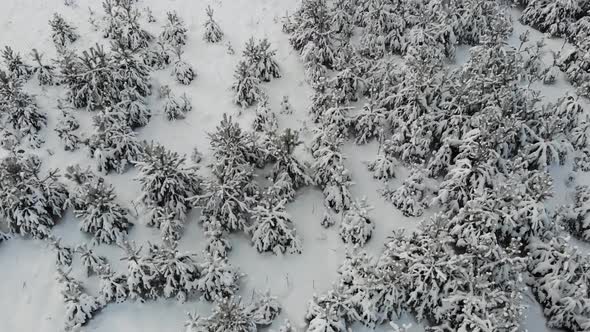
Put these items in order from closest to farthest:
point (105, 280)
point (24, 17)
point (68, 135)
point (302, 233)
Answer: point (105, 280) < point (302, 233) < point (68, 135) < point (24, 17)

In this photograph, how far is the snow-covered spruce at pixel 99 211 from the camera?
32.6 ft

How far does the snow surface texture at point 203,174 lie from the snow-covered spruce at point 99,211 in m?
0.28

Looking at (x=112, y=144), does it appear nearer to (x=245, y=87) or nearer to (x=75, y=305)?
(x=245, y=87)

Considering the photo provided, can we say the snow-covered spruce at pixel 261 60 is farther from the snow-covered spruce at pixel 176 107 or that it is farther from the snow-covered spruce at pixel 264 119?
the snow-covered spruce at pixel 176 107

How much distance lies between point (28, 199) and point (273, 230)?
566cm

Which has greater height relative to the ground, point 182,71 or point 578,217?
point 182,71

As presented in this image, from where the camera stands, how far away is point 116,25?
47.1 feet

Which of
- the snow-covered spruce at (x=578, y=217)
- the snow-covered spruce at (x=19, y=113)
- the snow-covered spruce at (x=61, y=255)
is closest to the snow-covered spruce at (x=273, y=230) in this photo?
the snow-covered spruce at (x=61, y=255)

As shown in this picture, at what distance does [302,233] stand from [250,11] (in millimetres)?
9233

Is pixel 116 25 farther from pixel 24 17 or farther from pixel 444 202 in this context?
pixel 444 202

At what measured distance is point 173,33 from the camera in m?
14.6

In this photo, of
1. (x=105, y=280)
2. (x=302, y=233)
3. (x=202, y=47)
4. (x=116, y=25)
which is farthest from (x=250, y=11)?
(x=105, y=280)

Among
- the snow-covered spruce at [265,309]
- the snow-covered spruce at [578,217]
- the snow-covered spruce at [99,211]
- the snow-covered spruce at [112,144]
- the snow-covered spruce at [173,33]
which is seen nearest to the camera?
the snow-covered spruce at [265,309]

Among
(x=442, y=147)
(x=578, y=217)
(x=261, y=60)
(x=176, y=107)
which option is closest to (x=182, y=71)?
(x=176, y=107)
